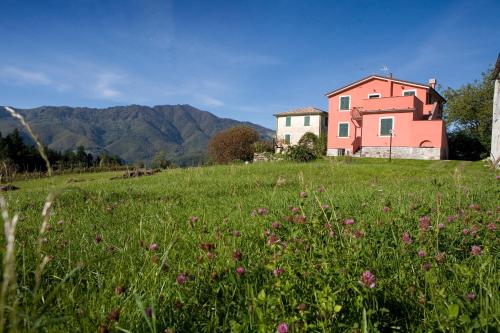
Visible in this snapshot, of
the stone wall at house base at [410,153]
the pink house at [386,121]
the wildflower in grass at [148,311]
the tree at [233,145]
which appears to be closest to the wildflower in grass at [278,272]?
the wildflower in grass at [148,311]

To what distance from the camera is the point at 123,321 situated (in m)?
1.54

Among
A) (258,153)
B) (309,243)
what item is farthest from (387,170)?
(258,153)

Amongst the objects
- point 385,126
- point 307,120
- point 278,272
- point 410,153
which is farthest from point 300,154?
point 307,120

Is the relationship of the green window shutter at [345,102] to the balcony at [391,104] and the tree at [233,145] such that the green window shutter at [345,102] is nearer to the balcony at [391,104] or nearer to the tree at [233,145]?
the balcony at [391,104]

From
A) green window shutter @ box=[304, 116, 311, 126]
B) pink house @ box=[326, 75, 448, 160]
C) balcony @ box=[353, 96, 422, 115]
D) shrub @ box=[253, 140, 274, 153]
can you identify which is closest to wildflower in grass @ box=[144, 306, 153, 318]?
pink house @ box=[326, 75, 448, 160]

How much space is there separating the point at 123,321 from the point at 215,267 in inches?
27.3

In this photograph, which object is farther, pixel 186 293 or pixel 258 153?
pixel 258 153

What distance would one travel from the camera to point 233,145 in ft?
133

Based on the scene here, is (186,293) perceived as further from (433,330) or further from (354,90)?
(354,90)

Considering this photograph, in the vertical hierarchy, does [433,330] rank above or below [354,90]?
below

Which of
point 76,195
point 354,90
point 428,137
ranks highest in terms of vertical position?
point 354,90

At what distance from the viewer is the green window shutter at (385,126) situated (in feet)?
92.0

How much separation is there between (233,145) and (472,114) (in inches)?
1099

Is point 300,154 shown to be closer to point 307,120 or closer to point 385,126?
point 385,126
